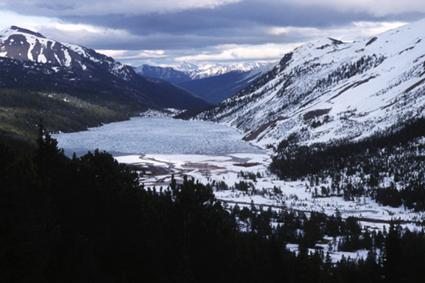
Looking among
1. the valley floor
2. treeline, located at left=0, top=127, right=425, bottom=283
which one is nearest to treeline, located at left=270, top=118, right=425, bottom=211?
the valley floor

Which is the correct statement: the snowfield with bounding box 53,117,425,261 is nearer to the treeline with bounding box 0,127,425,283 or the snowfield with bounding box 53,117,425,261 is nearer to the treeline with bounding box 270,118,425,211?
the treeline with bounding box 270,118,425,211

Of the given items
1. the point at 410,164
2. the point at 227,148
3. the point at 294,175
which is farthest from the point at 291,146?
the point at 410,164

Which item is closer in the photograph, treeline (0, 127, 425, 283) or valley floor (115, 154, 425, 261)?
treeline (0, 127, 425, 283)

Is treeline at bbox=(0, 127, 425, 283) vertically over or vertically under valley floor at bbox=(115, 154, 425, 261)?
over

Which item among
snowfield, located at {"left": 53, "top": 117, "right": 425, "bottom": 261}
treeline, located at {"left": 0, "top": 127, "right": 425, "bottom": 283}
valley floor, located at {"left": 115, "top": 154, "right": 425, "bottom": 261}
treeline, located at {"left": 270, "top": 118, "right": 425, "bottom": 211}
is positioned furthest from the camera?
treeline, located at {"left": 270, "top": 118, "right": 425, "bottom": 211}

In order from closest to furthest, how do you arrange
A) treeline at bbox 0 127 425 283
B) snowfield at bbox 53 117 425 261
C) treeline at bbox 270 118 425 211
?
treeline at bbox 0 127 425 283
snowfield at bbox 53 117 425 261
treeline at bbox 270 118 425 211

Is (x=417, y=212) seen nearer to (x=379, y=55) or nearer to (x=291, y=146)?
(x=291, y=146)
